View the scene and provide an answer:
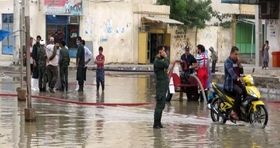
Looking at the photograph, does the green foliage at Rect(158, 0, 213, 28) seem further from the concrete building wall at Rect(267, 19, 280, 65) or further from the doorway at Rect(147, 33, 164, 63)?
the concrete building wall at Rect(267, 19, 280, 65)

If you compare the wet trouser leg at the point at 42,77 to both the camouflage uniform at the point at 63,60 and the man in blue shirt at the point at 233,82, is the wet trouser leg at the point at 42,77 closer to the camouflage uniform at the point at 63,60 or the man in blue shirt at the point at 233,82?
the camouflage uniform at the point at 63,60

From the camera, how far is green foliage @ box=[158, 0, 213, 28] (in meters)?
53.5

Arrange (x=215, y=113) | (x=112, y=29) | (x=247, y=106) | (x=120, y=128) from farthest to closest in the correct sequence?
1. (x=112, y=29)
2. (x=215, y=113)
3. (x=247, y=106)
4. (x=120, y=128)

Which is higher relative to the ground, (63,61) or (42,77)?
(63,61)

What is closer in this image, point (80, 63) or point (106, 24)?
point (80, 63)

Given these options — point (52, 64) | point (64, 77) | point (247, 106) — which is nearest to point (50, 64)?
point (52, 64)

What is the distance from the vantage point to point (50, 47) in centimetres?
2211

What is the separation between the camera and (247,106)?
1437 cm

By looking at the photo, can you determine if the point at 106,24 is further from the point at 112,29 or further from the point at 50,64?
the point at 50,64

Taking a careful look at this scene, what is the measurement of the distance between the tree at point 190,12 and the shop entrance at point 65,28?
30.6ft

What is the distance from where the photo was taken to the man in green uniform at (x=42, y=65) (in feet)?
71.2

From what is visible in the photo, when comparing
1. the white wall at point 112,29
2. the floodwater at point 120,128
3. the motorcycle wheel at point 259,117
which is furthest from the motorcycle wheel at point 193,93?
the white wall at point 112,29

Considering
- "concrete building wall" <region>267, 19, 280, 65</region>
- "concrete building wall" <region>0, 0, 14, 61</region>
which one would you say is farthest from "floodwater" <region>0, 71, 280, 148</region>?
"concrete building wall" <region>0, 0, 14, 61</region>

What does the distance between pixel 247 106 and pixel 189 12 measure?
3991 centimetres
